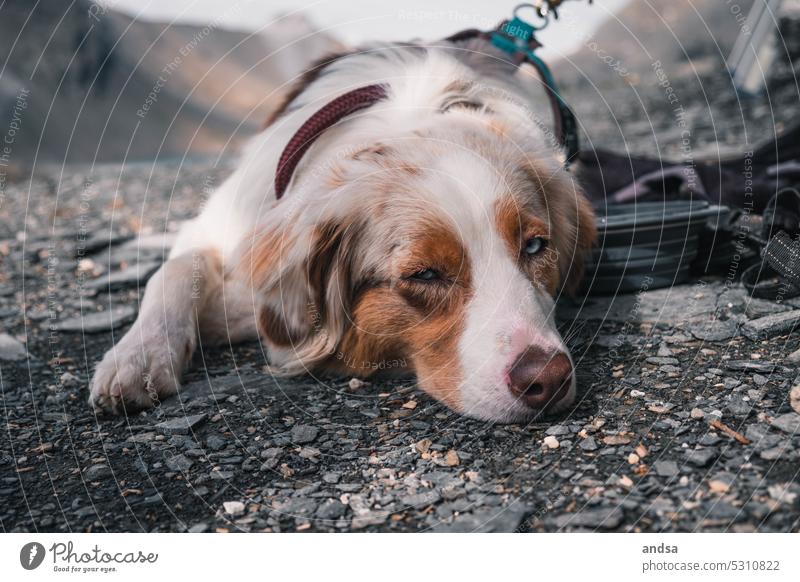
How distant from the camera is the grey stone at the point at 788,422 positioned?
2.54m

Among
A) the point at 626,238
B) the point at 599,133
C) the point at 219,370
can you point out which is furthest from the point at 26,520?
the point at 599,133

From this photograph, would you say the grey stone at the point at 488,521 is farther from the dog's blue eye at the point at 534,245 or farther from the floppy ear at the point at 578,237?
the floppy ear at the point at 578,237

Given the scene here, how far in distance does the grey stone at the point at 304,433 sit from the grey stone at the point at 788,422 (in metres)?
1.67

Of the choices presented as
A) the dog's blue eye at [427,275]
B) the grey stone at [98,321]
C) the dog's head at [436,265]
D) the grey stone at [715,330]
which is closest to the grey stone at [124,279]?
the grey stone at [98,321]

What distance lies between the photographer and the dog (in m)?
3.00

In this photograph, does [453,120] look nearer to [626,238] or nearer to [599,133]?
[626,238]

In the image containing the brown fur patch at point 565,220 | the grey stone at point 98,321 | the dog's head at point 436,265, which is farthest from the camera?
the grey stone at point 98,321

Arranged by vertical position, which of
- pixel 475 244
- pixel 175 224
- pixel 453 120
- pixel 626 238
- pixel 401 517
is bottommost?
pixel 175 224

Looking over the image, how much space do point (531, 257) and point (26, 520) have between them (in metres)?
2.18

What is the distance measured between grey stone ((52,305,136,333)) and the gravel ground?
0.80 feet

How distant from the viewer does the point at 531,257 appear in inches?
128

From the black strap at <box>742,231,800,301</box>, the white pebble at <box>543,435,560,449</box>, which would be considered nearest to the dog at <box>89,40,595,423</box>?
the white pebble at <box>543,435,560,449</box>

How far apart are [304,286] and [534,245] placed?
41.5 inches

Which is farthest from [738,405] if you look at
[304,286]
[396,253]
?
[304,286]
